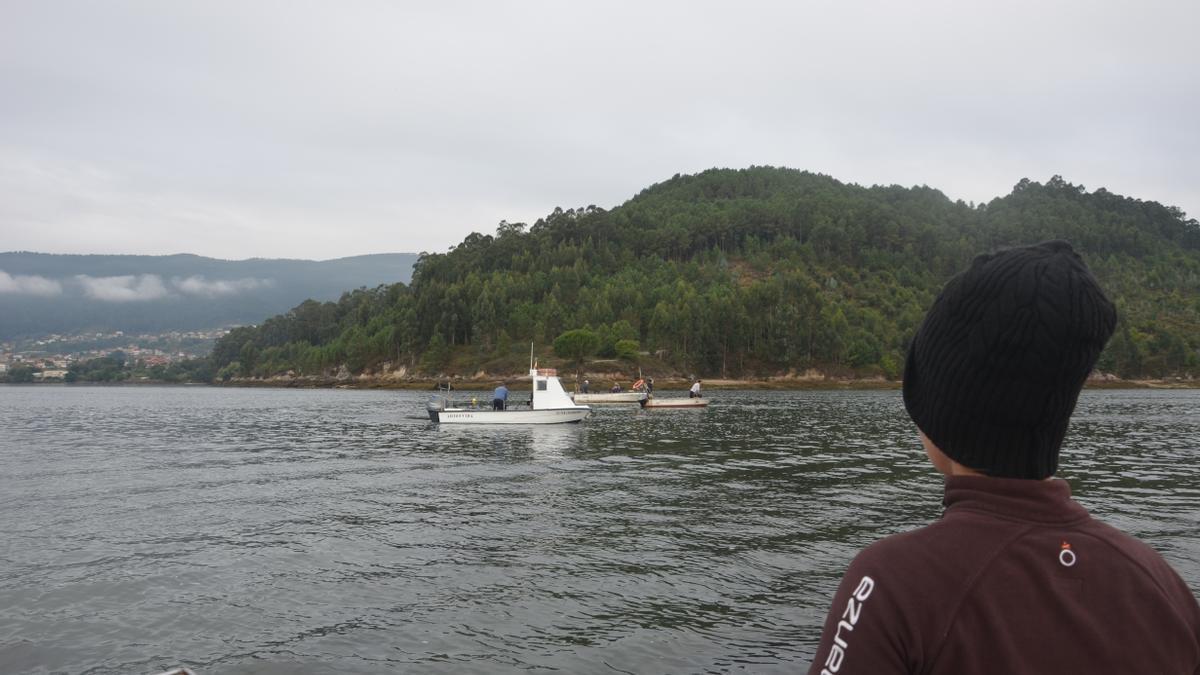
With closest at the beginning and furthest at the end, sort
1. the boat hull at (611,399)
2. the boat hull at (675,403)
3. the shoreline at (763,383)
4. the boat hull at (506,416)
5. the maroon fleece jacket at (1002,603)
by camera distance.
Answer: the maroon fleece jacket at (1002,603), the boat hull at (506,416), the boat hull at (675,403), the boat hull at (611,399), the shoreline at (763,383)

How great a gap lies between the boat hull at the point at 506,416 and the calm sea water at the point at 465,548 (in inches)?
515

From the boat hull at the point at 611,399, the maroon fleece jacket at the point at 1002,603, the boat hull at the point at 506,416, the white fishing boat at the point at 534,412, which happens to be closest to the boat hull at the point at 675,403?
the boat hull at the point at 611,399

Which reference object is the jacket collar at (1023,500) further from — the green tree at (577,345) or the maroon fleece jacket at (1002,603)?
the green tree at (577,345)

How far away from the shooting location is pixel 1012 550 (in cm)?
226

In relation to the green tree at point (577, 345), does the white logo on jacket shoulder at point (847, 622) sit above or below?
below

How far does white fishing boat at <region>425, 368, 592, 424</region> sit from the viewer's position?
5184 centimetres

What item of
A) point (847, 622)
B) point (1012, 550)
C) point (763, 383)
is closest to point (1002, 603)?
point (1012, 550)

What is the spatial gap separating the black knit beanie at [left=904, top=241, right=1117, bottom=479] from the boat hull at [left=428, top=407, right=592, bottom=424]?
164ft

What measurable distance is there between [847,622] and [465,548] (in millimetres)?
16076

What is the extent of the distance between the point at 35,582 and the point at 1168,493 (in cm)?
3177

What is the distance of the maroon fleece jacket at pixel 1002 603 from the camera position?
223 centimetres

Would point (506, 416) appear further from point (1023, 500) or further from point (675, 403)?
point (1023, 500)

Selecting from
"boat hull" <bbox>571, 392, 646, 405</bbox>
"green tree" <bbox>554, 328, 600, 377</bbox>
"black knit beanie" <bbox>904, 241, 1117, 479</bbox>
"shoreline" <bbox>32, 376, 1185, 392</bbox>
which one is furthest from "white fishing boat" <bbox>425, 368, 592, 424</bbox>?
"green tree" <bbox>554, 328, 600, 377</bbox>

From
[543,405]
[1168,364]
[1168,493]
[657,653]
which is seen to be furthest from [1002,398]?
[1168,364]
